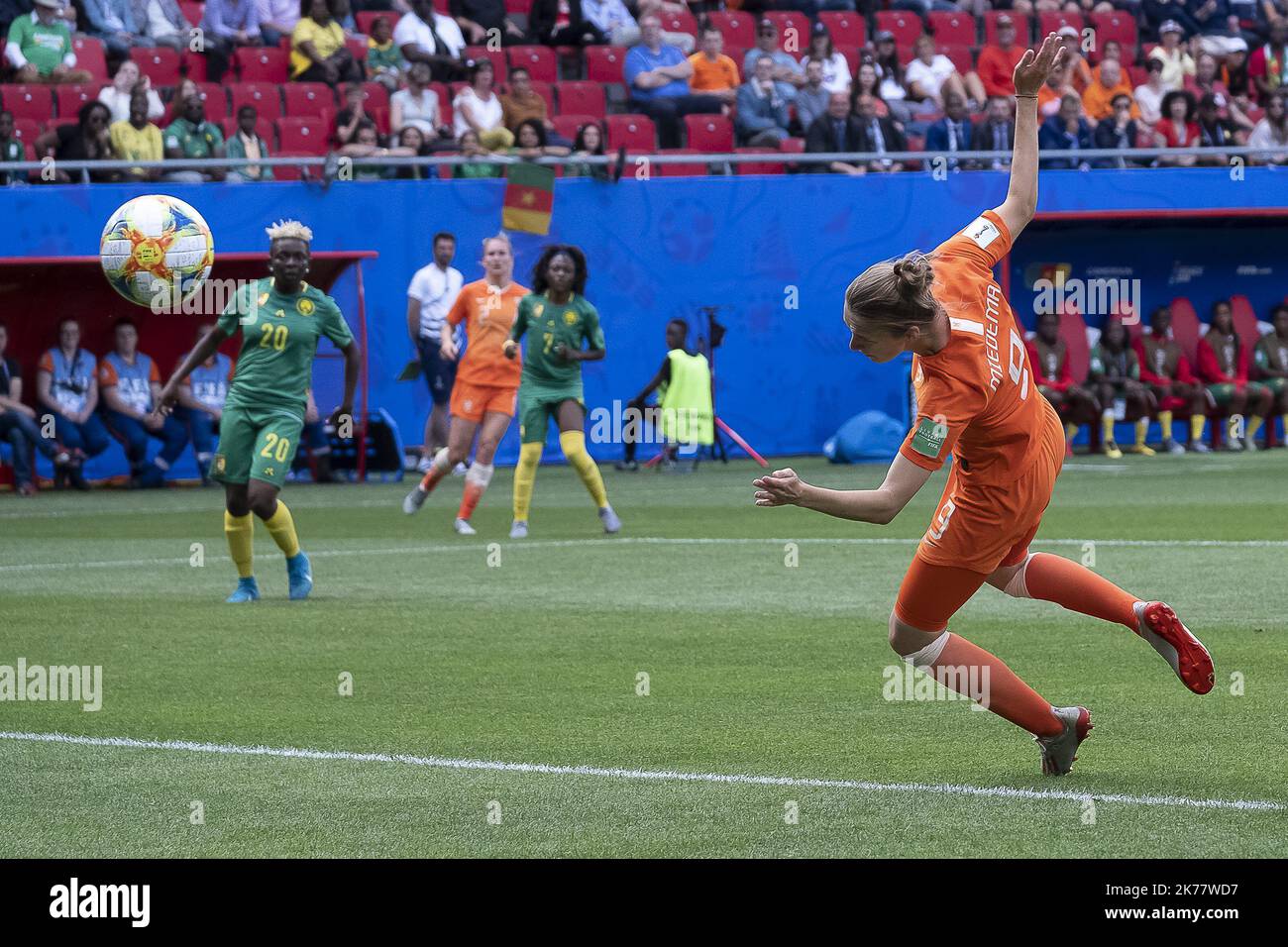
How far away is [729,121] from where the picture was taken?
24.0 m

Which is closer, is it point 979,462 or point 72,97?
point 979,462

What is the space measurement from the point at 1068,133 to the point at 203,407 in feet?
37.0

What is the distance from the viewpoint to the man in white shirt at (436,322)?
71.6 ft

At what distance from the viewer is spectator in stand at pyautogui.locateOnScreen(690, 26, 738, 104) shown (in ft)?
79.8

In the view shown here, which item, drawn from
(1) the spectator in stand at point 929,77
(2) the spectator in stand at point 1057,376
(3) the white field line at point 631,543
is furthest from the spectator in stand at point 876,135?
(3) the white field line at point 631,543

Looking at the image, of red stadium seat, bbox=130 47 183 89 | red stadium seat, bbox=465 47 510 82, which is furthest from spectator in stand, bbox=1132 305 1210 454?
red stadium seat, bbox=130 47 183 89

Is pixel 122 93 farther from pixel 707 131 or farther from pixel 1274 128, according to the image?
pixel 1274 128

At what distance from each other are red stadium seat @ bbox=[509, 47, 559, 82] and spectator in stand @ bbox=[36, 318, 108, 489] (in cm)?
682

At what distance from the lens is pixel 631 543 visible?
1456cm

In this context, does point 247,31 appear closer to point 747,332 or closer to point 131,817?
point 747,332

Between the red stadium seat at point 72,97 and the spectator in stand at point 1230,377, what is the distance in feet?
46.2

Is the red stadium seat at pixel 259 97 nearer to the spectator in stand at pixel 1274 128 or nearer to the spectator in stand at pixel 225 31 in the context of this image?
the spectator in stand at pixel 225 31

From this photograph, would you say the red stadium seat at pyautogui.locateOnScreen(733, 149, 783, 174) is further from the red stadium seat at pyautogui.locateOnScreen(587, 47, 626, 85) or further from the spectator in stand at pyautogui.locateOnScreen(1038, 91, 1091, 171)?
the spectator in stand at pyautogui.locateOnScreen(1038, 91, 1091, 171)

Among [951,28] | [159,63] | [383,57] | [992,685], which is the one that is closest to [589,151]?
[383,57]
